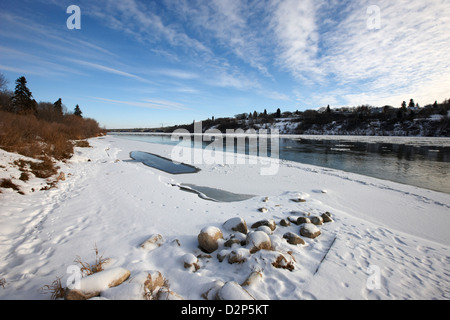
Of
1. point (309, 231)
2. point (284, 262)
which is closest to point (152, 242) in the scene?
point (284, 262)

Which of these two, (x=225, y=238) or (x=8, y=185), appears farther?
(x=8, y=185)

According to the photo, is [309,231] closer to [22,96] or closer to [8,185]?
[8,185]

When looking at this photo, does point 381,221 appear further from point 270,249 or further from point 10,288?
point 10,288

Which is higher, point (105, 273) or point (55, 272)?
point (105, 273)

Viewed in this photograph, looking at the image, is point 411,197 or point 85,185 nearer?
point 411,197

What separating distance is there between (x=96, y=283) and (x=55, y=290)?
67cm

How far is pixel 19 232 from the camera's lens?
196 inches

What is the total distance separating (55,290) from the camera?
9.36ft

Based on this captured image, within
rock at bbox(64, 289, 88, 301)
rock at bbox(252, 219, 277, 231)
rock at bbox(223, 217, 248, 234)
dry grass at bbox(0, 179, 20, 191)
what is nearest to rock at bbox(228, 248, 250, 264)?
rock at bbox(223, 217, 248, 234)

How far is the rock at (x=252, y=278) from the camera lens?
127 inches

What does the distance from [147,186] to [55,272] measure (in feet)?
20.9
